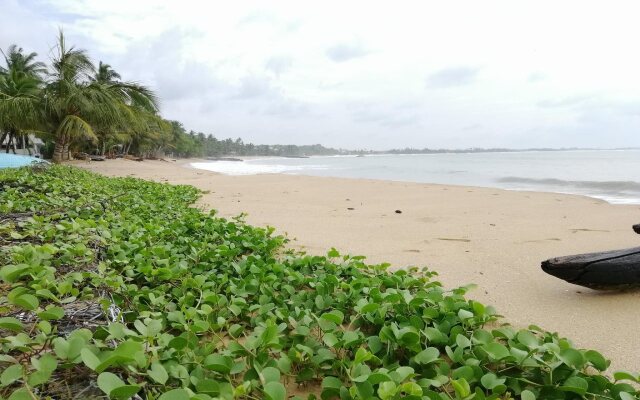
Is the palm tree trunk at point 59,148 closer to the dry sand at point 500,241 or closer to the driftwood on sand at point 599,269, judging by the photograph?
the dry sand at point 500,241

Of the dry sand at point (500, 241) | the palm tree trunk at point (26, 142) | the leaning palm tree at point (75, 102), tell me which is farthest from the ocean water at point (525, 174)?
the palm tree trunk at point (26, 142)

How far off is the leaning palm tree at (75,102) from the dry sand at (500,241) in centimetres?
1059

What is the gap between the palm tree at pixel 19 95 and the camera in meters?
14.2

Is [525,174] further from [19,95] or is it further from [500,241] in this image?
[19,95]

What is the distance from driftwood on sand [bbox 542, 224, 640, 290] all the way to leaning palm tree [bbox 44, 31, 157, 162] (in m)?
16.1

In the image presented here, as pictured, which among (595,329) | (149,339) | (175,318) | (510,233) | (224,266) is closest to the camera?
(149,339)

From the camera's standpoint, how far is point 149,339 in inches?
47.6

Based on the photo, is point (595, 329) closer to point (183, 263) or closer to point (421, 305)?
point (421, 305)

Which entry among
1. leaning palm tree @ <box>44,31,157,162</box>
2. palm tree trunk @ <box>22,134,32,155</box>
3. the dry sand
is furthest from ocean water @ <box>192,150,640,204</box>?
palm tree trunk @ <box>22,134,32,155</box>

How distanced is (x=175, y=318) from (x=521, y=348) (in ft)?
4.19

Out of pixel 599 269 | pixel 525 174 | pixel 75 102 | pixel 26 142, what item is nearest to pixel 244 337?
pixel 599 269

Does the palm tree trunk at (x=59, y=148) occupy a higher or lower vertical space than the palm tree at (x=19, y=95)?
lower

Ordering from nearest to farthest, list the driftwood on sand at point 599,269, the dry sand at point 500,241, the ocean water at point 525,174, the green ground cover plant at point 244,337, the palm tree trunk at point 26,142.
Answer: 1. the green ground cover plant at point 244,337
2. the dry sand at point 500,241
3. the driftwood on sand at point 599,269
4. the ocean water at point 525,174
5. the palm tree trunk at point 26,142

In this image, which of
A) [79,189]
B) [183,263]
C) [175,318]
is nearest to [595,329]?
[175,318]
